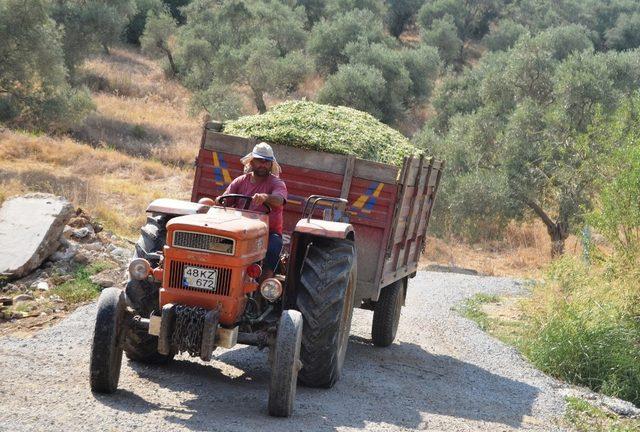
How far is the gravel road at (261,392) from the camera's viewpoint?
21.5ft

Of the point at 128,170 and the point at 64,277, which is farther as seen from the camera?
the point at 128,170

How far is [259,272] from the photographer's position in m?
7.36

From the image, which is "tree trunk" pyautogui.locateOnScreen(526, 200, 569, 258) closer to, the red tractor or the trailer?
the red tractor

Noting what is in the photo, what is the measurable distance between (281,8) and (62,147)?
86.2 feet

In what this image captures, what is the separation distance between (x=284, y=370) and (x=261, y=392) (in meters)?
1.22

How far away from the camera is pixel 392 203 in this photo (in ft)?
30.3

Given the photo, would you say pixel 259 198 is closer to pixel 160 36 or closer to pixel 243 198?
pixel 243 198

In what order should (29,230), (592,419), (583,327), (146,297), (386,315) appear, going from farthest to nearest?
(29,230) < (583,327) < (386,315) < (592,419) < (146,297)

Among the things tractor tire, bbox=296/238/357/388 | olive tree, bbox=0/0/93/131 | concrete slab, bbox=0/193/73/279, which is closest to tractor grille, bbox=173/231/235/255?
tractor tire, bbox=296/238/357/388

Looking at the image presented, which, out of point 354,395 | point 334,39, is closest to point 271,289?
point 354,395

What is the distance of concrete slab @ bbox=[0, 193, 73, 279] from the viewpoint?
39.3 ft

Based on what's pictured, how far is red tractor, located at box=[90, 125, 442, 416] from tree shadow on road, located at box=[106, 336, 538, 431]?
255 millimetres

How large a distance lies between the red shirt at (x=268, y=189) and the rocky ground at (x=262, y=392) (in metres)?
Result: 1.45

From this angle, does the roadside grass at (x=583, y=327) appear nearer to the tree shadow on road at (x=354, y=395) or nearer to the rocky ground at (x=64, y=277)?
the tree shadow on road at (x=354, y=395)
